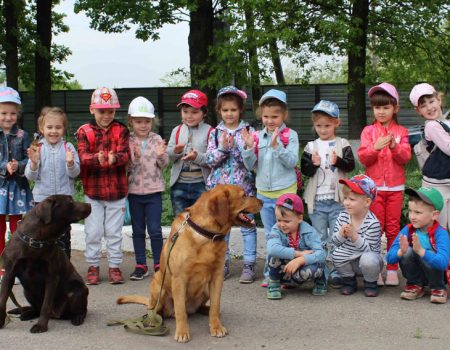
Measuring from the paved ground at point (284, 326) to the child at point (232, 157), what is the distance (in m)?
0.52

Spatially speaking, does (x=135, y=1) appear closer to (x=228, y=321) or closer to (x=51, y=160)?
(x=51, y=160)

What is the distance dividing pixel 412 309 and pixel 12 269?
3378mm

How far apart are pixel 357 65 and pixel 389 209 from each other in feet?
25.9

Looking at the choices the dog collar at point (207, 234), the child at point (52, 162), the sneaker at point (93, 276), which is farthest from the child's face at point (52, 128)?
the dog collar at point (207, 234)

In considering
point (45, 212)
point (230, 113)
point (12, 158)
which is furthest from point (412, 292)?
point (12, 158)

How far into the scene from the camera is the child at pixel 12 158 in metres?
6.59

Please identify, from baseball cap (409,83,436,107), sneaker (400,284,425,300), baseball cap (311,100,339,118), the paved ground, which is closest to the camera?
the paved ground

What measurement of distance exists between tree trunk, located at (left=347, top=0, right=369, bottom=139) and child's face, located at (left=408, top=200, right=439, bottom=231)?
264 inches

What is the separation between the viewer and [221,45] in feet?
40.1

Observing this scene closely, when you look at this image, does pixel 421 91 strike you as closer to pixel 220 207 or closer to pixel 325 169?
pixel 325 169

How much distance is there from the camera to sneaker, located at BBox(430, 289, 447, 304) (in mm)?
5672

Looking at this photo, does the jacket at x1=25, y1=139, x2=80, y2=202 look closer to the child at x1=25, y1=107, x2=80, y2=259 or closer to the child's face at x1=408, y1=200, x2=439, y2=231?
the child at x1=25, y1=107, x2=80, y2=259

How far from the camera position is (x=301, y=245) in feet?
19.9

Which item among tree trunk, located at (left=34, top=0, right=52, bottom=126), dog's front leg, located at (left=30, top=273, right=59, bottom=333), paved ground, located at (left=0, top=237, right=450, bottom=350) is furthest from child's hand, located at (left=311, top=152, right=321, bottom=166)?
tree trunk, located at (left=34, top=0, right=52, bottom=126)
